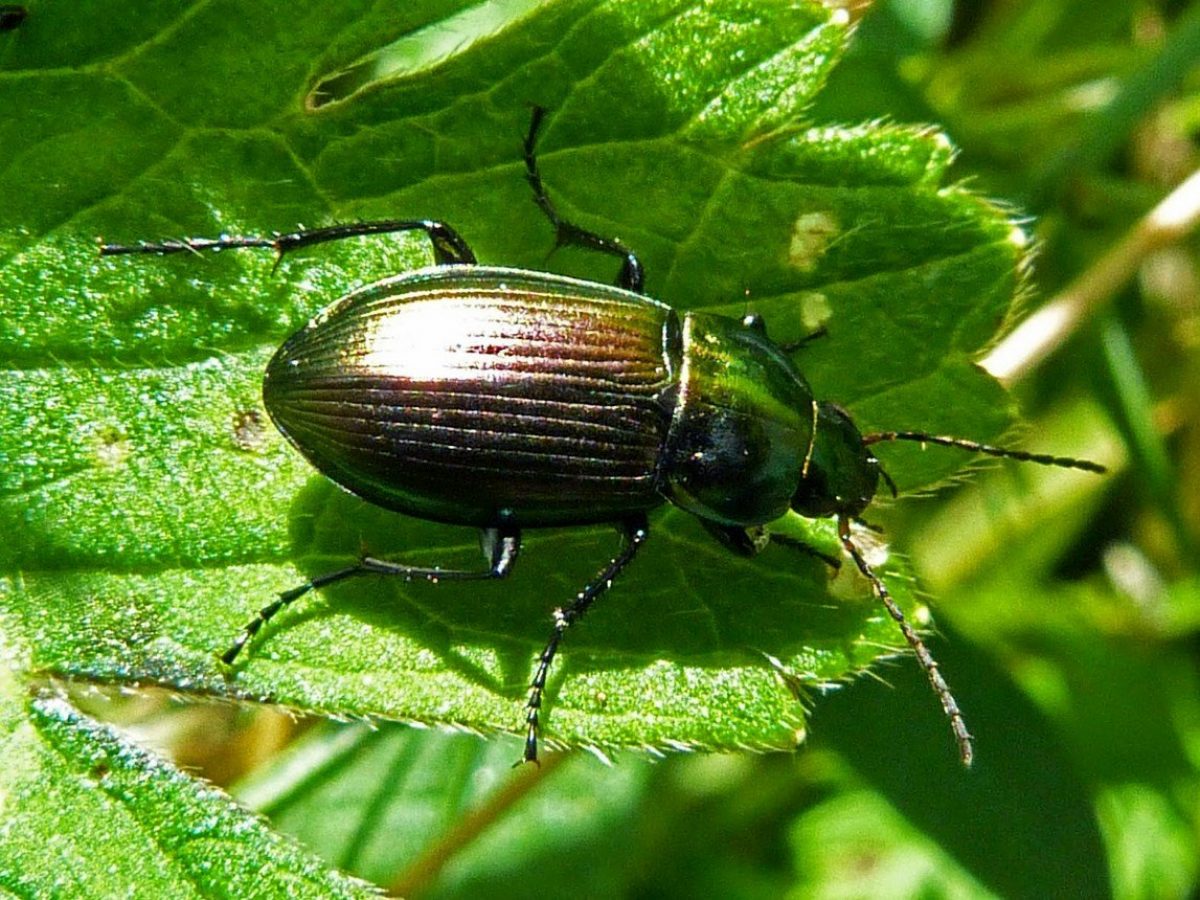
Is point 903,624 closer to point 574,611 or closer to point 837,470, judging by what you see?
point 837,470

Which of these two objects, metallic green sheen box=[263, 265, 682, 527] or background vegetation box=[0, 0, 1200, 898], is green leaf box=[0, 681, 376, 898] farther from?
metallic green sheen box=[263, 265, 682, 527]

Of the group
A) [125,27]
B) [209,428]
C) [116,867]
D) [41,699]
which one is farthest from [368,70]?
[116,867]

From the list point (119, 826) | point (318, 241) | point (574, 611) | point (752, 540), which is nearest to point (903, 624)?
point (752, 540)

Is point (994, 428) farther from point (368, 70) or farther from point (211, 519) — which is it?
point (368, 70)

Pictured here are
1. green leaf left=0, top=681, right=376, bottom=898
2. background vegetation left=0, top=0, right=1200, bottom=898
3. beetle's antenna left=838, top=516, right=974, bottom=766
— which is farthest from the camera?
beetle's antenna left=838, top=516, right=974, bottom=766

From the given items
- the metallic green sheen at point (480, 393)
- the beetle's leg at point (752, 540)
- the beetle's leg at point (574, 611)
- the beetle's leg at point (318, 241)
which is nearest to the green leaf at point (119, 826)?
the beetle's leg at point (574, 611)

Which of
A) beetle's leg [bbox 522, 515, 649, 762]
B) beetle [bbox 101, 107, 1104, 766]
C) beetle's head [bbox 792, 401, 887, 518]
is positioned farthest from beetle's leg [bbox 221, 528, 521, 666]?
beetle's head [bbox 792, 401, 887, 518]

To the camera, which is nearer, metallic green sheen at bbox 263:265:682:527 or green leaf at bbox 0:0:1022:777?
green leaf at bbox 0:0:1022:777

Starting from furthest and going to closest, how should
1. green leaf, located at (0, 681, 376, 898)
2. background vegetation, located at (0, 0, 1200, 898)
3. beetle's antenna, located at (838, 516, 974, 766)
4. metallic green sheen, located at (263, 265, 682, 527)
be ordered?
beetle's antenna, located at (838, 516, 974, 766), metallic green sheen, located at (263, 265, 682, 527), background vegetation, located at (0, 0, 1200, 898), green leaf, located at (0, 681, 376, 898)
